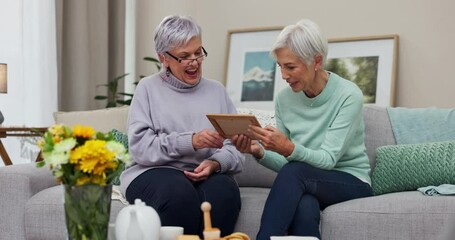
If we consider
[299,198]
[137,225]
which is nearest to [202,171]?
[299,198]

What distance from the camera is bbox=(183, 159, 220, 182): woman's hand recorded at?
2754 mm

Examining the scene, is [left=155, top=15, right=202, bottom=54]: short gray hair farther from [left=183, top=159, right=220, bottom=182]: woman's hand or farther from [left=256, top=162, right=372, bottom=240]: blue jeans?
[left=256, top=162, right=372, bottom=240]: blue jeans

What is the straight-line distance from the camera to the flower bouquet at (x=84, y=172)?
175 centimetres

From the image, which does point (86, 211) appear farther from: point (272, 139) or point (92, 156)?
point (272, 139)

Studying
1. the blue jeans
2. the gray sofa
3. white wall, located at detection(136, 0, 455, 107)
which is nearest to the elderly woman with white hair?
the blue jeans

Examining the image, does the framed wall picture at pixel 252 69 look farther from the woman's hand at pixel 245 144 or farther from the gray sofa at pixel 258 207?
the woman's hand at pixel 245 144

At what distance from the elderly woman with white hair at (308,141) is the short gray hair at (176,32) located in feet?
1.09

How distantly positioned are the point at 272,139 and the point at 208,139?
0.25 m

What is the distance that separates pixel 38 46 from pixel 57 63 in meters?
0.16

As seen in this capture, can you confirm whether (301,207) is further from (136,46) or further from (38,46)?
(136,46)

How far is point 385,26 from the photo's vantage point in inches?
182

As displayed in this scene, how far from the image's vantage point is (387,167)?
3062 millimetres

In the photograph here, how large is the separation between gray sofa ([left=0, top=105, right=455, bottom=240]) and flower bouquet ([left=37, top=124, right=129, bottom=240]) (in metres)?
1.07

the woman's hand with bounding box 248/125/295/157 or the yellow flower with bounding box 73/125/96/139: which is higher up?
the yellow flower with bounding box 73/125/96/139
